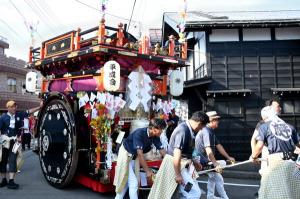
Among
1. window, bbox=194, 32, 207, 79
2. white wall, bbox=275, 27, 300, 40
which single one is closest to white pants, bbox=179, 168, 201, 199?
window, bbox=194, 32, 207, 79

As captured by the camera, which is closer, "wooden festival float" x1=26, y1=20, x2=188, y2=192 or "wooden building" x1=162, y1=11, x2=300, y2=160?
"wooden festival float" x1=26, y1=20, x2=188, y2=192

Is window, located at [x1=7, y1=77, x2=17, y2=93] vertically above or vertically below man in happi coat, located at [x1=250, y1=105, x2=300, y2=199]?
above

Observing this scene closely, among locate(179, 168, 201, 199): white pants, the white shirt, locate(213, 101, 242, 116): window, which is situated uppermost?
locate(213, 101, 242, 116): window

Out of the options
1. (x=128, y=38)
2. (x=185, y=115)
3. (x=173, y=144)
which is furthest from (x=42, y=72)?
(x=185, y=115)

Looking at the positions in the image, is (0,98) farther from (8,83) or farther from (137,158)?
(137,158)

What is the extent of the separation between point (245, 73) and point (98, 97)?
777cm

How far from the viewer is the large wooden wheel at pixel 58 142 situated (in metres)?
7.36

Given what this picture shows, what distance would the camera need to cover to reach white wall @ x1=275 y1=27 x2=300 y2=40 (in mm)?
12992

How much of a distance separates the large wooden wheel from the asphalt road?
267 mm

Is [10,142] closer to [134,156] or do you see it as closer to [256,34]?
[134,156]

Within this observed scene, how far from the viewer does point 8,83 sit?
28344 mm

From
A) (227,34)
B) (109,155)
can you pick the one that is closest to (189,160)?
(109,155)

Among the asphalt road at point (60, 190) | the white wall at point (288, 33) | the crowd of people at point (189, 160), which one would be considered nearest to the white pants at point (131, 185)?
the crowd of people at point (189, 160)

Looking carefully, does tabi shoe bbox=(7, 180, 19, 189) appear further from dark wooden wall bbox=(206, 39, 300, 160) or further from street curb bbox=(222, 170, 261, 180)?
dark wooden wall bbox=(206, 39, 300, 160)
